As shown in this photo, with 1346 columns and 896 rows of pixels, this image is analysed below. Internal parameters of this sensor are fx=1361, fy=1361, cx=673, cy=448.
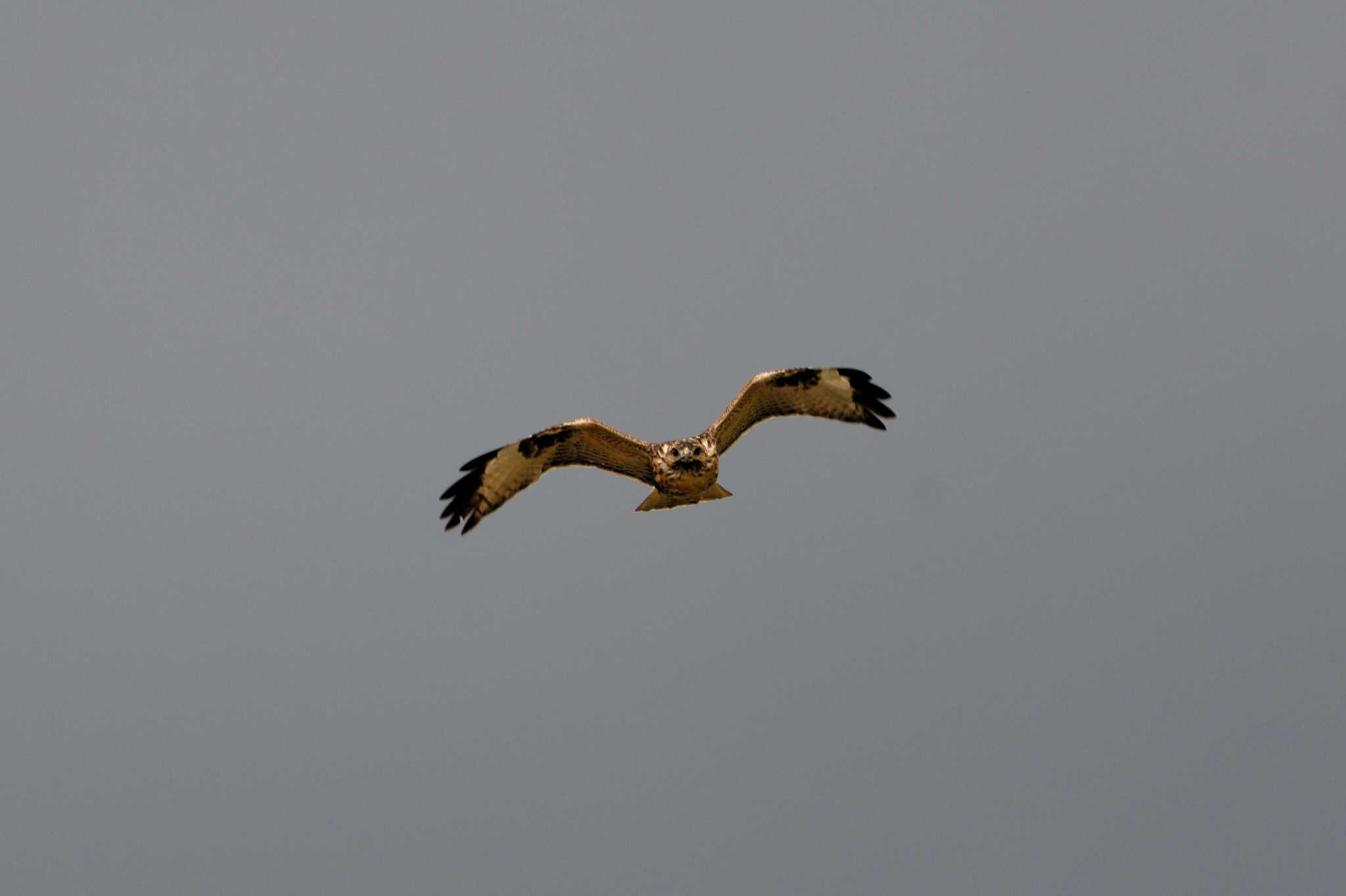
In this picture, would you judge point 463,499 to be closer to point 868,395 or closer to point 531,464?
point 531,464

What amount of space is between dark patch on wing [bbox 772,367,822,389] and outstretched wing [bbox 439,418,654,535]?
3203 mm

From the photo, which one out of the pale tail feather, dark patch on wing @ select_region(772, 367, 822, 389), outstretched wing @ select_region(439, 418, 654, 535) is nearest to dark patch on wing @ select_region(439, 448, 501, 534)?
outstretched wing @ select_region(439, 418, 654, 535)

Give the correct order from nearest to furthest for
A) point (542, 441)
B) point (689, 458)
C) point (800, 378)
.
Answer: point (689, 458)
point (542, 441)
point (800, 378)

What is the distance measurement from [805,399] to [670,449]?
3.74 meters

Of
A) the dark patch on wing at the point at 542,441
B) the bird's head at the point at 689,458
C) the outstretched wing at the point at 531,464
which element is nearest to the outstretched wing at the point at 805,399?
the bird's head at the point at 689,458

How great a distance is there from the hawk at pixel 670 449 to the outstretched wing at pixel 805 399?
2 centimetres

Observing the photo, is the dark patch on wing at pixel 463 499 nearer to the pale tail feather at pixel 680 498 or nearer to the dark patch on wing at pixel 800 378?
the pale tail feather at pixel 680 498

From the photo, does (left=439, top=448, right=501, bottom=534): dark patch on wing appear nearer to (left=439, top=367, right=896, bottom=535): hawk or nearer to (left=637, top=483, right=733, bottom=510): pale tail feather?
(left=439, top=367, right=896, bottom=535): hawk

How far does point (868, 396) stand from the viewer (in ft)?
92.7

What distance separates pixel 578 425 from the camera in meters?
26.1

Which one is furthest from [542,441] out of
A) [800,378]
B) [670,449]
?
[800,378]

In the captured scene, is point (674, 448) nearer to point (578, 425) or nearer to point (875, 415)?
point (578, 425)

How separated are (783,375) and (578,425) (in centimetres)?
440

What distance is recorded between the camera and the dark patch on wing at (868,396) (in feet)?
91.1
